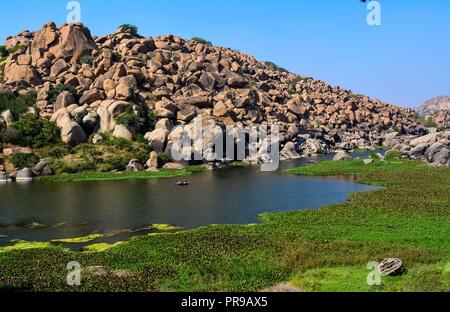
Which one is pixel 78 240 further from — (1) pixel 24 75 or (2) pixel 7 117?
(1) pixel 24 75

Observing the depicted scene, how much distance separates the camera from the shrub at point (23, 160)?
253ft

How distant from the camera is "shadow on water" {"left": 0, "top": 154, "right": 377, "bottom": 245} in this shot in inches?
1667

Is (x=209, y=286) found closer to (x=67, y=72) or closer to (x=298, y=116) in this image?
(x=67, y=72)

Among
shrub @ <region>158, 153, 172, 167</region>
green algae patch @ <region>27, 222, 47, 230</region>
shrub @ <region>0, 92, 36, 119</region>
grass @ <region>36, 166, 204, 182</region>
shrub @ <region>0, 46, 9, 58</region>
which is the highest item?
shrub @ <region>0, 46, 9, 58</region>

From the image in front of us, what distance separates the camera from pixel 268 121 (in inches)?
4843

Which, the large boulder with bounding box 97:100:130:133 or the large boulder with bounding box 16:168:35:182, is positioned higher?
the large boulder with bounding box 97:100:130:133

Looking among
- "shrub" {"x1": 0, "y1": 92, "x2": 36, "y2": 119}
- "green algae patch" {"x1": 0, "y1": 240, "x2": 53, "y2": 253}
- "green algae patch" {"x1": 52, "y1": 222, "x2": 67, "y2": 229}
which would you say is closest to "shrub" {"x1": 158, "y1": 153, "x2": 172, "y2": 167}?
"shrub" {"x1": 0, "y1": 92, "x2": 36, "y2": 119}

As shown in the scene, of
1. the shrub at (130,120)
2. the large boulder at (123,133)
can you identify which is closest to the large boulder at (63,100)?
the shrub at (130,120)

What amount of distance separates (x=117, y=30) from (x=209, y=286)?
13052 cm

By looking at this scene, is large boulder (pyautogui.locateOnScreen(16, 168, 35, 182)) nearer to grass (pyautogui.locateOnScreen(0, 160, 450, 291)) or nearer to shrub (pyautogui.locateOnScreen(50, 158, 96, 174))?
shrub (pyautogui.locateOnScreen(50, 158, 96, 174))

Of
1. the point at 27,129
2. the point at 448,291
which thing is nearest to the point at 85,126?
the point at 27,129

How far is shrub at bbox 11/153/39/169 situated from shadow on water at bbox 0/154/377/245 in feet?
29.5

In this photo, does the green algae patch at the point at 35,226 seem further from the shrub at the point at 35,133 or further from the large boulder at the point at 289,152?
the large boulder at the point at 289,152

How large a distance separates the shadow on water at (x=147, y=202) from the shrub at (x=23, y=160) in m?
8.98
